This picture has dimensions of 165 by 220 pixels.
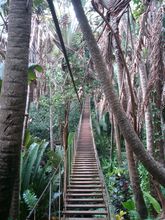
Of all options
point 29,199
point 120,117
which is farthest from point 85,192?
point 120,117

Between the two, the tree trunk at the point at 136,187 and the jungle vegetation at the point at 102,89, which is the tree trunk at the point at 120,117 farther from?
the tree trunk at the point at 136,187

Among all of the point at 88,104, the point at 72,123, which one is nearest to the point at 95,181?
the point at 72,123

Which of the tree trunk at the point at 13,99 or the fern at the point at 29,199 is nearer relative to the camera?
the tree trunk at the point at 13,99

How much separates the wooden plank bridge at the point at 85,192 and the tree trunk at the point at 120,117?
2049 millimetres

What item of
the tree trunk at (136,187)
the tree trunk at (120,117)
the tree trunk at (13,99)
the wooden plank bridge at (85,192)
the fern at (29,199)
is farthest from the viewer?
the wooden plank bridge at (85,192)

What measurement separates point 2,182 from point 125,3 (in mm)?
2061

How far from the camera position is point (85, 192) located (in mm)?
6012

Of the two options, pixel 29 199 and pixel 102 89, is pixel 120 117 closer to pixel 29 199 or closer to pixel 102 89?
pixel 102 89

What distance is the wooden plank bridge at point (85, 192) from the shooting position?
4835mm

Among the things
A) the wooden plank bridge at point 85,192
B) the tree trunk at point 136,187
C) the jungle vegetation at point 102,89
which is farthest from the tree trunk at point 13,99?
the wooden plank bridge at point 85,192

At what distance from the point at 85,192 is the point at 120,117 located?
3771mm

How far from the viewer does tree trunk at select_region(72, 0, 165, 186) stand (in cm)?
258

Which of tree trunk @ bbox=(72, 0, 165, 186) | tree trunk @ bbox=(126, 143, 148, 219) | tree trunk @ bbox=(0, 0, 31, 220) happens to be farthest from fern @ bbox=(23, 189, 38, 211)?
tree trunk @ bbox=(0, 0, 31, 220)

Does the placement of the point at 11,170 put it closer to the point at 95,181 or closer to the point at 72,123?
Result: the point at 95,181
